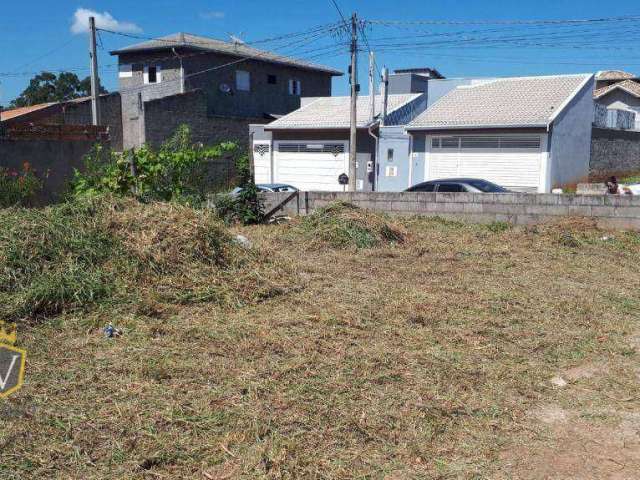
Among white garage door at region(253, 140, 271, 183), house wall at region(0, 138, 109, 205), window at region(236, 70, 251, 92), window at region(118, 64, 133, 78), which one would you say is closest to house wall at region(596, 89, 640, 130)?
window at region(236, 70, 251, 92)

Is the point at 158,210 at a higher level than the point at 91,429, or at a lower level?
higher

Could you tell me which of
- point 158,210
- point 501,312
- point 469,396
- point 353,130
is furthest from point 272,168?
point 469,396

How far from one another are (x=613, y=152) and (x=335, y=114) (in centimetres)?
1167

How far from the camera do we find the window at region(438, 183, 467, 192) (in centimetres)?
1399

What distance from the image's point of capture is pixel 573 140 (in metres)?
21.6

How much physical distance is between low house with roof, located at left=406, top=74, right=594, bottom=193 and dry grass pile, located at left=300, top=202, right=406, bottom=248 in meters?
10.9

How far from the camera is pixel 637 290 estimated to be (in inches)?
300

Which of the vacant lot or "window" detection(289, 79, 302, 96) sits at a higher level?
"window" detection(289, 79, 302, 96)

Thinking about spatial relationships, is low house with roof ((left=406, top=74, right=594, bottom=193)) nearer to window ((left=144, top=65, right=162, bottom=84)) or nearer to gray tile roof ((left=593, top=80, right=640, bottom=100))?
gray tile roof ((left=593, top=80, right=640, bottom=100))

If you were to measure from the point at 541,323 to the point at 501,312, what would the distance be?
1.48ft

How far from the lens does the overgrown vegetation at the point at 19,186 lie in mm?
11648

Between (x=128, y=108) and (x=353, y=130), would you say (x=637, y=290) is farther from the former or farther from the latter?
(x=128, y=108)

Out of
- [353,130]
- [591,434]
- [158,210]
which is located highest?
[353,130]

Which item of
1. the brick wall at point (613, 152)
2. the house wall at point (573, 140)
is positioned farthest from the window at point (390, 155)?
the brick wall at point (613, 152)
